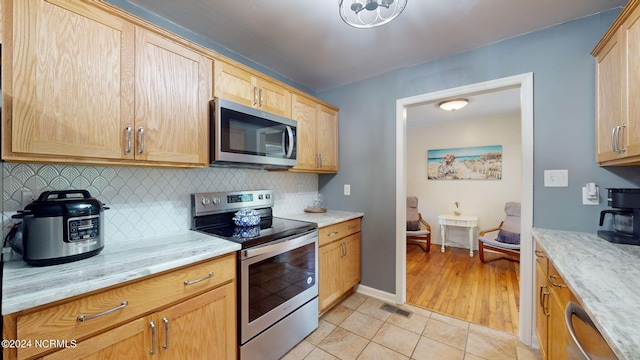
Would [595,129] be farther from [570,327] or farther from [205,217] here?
[205,217]

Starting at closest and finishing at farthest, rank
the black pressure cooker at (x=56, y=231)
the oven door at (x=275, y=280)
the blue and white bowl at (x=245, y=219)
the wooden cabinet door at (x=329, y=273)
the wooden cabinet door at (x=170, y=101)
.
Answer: the black pressure cooker at (x=56, y=231)
the wooden cabinet door at (x=170, y=101)
the oven door at (x=275, y=280)
the blue and white bowl at (x=245, y=219)
the wooden cabinet door at (x=329, y=273)

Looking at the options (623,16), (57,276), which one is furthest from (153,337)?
(623,16)

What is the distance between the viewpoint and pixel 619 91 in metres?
1.26

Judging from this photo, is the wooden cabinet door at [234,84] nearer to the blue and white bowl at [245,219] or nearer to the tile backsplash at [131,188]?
the tile backsplash at [131,188]

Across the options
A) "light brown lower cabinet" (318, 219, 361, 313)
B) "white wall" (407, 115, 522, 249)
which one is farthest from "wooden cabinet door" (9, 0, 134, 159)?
"white wall" (407, 115, 522, 249)

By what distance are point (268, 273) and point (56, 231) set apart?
1.04 m

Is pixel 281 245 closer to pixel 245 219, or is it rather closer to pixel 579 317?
pixel 245 219

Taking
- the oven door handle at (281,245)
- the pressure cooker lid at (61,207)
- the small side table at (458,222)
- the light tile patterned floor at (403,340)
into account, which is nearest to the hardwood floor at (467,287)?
the light tile patterned floor at (403,340)

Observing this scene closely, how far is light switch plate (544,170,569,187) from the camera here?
167cm

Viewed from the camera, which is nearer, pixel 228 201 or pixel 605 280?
pixel 605 280

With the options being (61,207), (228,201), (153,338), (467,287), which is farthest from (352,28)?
(467,287)

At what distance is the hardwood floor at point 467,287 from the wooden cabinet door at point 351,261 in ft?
1.98

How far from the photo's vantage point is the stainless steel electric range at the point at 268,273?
144 centimetres

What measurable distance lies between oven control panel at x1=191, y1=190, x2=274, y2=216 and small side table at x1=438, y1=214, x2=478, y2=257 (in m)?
3.25
